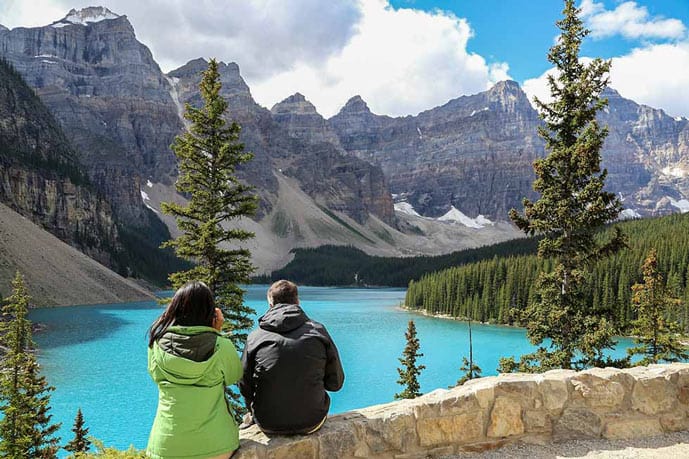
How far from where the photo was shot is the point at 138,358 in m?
44.9

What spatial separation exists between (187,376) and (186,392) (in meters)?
0.19

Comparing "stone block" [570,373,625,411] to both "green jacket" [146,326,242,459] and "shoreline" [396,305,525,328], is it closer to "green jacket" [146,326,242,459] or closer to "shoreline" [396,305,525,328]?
"green jacket" [146,326,242,459]

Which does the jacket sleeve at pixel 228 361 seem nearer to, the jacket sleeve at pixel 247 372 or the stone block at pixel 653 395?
the jacket sleeve at pixel 247 372

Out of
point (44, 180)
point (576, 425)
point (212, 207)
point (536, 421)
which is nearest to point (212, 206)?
point (212, 207)

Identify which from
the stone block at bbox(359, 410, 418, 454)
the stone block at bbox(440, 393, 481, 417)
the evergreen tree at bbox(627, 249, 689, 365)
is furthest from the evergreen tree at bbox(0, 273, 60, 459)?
the evergreen tree at bbox(627, 249, 689, 365)

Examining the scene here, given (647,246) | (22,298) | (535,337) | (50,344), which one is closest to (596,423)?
(535,337)

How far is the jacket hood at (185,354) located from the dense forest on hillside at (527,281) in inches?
2137

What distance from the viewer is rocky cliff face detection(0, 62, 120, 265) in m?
111

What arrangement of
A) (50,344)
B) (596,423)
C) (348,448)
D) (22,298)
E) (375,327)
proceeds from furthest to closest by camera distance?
1. (375,327)
2. (50,344)
3. (22,298)
4. (596,423)
5. (348,448)

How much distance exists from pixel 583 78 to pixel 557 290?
6.25m

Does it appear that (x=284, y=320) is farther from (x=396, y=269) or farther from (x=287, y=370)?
(x=396, y=269)

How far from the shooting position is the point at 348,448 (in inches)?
242

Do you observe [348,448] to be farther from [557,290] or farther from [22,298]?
[22,298]

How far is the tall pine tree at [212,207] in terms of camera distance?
1549cm
